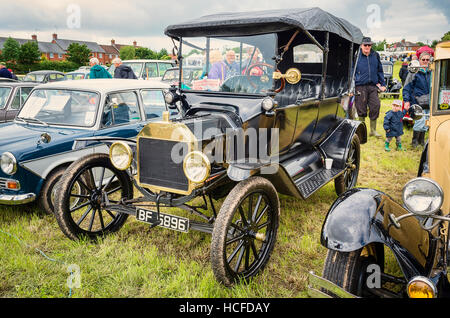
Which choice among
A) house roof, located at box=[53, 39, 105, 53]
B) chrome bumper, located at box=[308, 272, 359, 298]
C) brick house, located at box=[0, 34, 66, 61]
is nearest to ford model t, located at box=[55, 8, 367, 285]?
chrome bumper, located at box=[308, 272, 359, 298]

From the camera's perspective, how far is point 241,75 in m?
3.64

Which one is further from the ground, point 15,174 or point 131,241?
point 15,174

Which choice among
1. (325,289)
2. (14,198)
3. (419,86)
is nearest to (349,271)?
(325,289)

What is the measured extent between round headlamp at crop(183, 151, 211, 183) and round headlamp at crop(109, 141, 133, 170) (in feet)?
2.20

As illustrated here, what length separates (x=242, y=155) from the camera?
3.14 m

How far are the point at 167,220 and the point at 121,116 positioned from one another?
7.89ft

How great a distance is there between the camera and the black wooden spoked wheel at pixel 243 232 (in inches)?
95.5

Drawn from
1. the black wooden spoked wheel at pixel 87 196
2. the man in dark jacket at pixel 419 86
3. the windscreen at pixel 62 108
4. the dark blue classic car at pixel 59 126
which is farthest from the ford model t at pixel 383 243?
the man in dark jacket at pixel 419 86

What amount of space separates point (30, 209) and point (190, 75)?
8.54 ft

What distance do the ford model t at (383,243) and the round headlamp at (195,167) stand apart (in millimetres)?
1001

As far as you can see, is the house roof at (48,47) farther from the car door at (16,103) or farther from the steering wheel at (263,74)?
the steering wheel at (263,74)

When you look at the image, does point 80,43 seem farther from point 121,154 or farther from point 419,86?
point 121,154

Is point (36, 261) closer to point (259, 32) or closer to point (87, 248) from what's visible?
point (87, 248)

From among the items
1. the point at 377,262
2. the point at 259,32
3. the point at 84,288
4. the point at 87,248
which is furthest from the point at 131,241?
the point at 259,32
